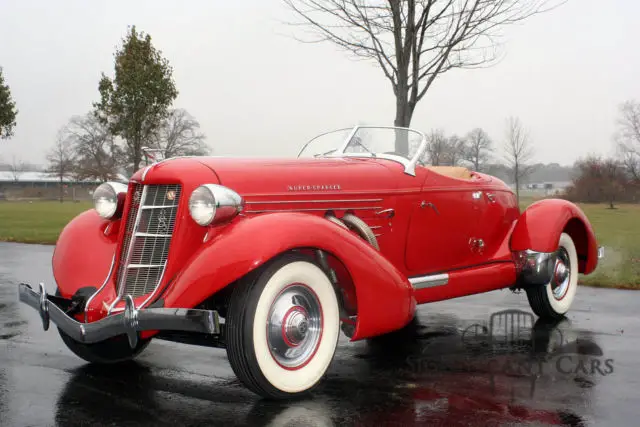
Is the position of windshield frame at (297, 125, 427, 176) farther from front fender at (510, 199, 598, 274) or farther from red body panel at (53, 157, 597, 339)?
front fender at (510, 199, 598, 274)

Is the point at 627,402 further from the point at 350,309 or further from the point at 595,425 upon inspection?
the point at 350,309

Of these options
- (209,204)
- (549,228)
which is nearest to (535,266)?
(549,228)

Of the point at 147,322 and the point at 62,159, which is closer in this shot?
the point at 147,322

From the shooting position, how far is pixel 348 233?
4176 millimetres

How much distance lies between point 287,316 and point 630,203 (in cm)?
4007

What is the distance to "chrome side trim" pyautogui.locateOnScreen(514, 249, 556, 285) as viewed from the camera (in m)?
6.03

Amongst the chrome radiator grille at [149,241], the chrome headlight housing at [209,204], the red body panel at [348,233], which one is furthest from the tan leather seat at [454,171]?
the chrome radiator grille at [149,241]

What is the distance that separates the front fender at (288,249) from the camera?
3.63 m

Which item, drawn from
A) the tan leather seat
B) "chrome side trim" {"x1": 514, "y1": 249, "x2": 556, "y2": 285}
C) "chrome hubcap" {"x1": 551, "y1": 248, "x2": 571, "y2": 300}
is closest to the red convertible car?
the tan leather seat

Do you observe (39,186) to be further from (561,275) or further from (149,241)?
(149,241)

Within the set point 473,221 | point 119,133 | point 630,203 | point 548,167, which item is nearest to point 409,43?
point 473,221

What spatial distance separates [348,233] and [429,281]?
1.40 meters

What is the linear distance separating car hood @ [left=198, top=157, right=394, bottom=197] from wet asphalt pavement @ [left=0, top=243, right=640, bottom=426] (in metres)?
1.32

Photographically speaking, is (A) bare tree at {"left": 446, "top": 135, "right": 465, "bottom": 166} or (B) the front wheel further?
(A) bare tree at {"left": 446, "top": 135, "right": 465, "bottom": 166}
